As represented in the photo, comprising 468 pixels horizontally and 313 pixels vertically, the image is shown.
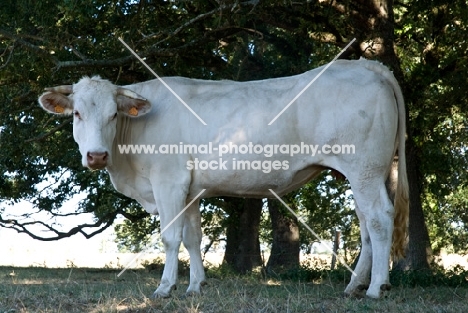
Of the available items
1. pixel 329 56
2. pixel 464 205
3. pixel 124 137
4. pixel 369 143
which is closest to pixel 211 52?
pixel 329 56

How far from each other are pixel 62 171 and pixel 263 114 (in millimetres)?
12827

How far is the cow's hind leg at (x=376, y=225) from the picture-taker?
8555 millimetres

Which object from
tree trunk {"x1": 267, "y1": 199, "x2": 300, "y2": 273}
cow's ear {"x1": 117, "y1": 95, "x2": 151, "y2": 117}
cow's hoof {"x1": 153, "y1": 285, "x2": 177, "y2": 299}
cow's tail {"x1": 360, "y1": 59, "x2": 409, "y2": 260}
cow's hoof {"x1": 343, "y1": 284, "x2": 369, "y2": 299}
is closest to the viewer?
cow's hoof {"x1": 343, "y1": 284, "x2": 369, "y2": 299}

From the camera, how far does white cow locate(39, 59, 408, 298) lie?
8930 mm

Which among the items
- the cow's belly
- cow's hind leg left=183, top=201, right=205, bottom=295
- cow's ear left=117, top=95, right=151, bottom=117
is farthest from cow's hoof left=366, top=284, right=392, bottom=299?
cow's ear left=117, top=95, right=151, bottom=117

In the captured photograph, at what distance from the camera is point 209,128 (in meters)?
9.57

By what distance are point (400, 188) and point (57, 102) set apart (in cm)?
470

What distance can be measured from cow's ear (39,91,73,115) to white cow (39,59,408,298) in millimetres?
14

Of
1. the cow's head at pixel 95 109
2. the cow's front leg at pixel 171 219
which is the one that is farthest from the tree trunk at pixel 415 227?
the cow's head at pixel 95 109

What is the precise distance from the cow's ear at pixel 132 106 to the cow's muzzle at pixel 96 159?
0.86 meters

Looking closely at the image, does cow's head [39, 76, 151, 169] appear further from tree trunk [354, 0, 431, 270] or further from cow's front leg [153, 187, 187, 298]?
tree trunk [354, 0, 431, 270]

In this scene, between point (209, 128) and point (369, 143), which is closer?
point (369, 143)

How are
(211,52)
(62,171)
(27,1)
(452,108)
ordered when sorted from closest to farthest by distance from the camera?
(27,1) < (452,108) < (211,52) < (62,171)

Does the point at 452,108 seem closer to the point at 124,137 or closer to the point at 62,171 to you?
the point at 124,137
